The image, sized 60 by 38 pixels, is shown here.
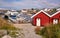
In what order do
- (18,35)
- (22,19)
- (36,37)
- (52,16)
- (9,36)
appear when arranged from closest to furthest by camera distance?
1. (9,36)
2. (18,35)
3. (36,37)
4. (52,16)
5. (22,19)

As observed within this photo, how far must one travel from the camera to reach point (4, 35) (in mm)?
9859

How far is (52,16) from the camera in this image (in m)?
22.7

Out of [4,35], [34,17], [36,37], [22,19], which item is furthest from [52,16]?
[4,35]

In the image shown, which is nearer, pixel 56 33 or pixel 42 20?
pixel 56 33

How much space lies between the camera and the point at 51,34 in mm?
10352

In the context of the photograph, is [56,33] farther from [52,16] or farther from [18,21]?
[18,21]

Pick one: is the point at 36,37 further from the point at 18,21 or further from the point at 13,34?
the point at 18,21

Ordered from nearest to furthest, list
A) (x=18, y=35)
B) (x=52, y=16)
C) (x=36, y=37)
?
1. (x=18, y=35)
2. (x=36, y=37)
3. (x=52, y=16)

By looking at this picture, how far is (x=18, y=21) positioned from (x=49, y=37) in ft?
49.3

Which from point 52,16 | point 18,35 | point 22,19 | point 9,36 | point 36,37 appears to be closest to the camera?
Result: point 9,36

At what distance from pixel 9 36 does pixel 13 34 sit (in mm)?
539

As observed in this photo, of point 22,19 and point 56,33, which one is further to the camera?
point 22,19

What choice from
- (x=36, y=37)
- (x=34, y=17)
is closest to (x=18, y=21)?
(x=34, y=17)

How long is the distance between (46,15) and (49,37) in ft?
43.1
